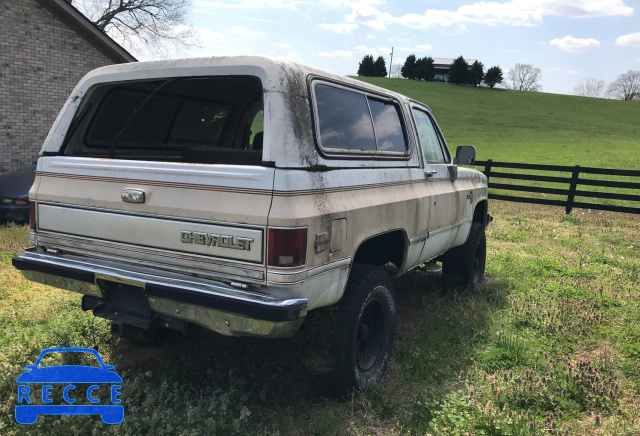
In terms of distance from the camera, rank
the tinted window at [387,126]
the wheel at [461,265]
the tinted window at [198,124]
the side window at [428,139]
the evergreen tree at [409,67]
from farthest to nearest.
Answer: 1. the evergreen tree at [409,67]
2. the wheel at [461,265]
3. the tinted window at [198,124]
4. the side window at [428,139]
5. the tinted window at [387,126]

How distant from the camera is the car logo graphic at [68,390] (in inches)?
114

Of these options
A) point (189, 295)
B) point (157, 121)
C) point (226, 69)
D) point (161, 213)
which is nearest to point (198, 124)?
point (157, 121)

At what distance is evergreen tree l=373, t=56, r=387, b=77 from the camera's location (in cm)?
7503

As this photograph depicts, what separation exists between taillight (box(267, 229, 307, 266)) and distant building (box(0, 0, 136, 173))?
10.5 metres

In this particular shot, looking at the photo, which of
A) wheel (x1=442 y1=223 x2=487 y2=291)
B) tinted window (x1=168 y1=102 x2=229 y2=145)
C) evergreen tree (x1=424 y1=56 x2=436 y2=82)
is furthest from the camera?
evergreen tree (x1=424 y1=56 x2=436 y2=82)

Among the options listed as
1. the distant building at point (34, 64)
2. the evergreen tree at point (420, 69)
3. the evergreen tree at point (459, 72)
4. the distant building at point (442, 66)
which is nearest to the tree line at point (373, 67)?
the evergreen tree at point (420, 69)

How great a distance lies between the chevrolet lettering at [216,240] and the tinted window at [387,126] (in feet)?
4.98

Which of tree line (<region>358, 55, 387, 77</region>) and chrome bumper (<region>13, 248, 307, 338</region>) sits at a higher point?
tree line (<region>358, 55, 387, 77</region>)

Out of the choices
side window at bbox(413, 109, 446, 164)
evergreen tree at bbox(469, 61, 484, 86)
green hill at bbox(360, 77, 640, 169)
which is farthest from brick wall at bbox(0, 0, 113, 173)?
evergreen tree at bbox(469, 61, 484, 86)

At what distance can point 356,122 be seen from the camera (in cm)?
346

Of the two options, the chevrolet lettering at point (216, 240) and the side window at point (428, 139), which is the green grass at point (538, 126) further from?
the chevrolet lettering at point (216, 240)

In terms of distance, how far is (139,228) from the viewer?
9.52 ft

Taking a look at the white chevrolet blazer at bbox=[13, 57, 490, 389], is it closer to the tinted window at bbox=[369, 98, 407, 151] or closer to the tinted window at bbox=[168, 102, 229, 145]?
the tinted window at bbox=[369, 98, 407, 151]

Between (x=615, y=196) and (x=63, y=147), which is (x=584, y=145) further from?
(x=63, y=147)
